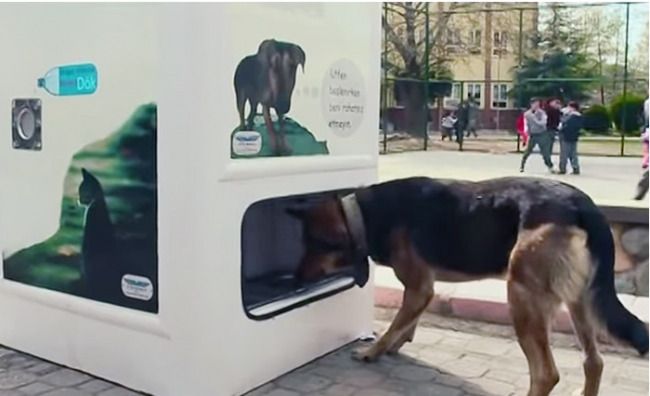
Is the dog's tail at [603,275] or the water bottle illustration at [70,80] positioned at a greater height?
the water bottle illustration at [70,80]

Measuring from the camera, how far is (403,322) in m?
4.07

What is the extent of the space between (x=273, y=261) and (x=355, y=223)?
20.1 inches

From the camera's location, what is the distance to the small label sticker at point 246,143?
3.38 metres

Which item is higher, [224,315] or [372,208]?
[372,208]

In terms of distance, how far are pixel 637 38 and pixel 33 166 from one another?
51.0 feet

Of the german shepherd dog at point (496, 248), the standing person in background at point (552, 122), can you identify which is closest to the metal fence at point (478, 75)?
the standing person in background at point (552, 122)

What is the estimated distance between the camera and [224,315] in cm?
342

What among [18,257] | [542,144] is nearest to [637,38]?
[542,144]

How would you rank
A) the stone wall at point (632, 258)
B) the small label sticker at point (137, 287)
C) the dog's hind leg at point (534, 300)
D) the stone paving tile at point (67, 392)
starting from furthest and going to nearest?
1. the stone wall at point (632, 258)
2. the stone paving tile at point (67, 392)
3. the small label sticker at point (137, 287)
4. the dog's hind leg at point (534, 300)

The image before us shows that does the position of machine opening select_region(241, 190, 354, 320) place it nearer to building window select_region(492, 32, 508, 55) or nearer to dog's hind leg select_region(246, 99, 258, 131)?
dog's hind leg select_region(246, 99, 258, 131)

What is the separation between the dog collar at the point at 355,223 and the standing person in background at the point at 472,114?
56.8 feet

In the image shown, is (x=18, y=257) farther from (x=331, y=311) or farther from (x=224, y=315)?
(x=331, y=311)

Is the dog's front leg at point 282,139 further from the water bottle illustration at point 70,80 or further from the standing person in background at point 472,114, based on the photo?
the standing person in background at point 472,114

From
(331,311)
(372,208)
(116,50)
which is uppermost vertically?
(116,50)
